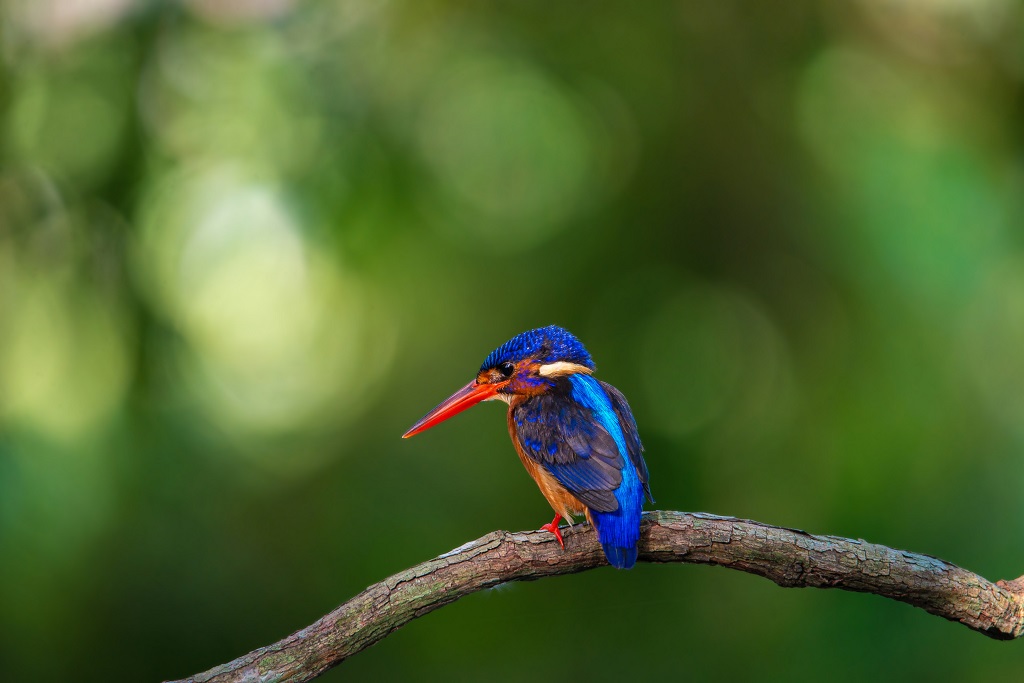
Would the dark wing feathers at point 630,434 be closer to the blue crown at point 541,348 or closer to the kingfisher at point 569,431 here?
the kingfisher at point 569,431

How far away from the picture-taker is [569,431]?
6.59 feet

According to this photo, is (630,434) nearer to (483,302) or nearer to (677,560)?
(677,560)

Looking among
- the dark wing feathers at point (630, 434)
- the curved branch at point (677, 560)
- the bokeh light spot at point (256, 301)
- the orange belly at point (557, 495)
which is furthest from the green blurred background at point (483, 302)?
the curved branch at point (677, 560)

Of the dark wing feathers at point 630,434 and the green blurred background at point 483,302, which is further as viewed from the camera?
the green blurred background at point 483,302

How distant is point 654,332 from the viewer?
3771 mm

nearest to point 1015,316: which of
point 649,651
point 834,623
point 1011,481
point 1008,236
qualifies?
point 1008,236

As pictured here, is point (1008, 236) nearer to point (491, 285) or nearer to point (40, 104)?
point (491, 285)

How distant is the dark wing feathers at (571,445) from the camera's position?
1.88m

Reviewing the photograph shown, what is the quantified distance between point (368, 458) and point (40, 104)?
180cm

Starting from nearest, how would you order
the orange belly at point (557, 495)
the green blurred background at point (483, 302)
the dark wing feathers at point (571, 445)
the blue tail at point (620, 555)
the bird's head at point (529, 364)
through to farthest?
the blue tail at point (620, 555)
the dark wing feathers at point (571, 445)
the orange belly at point (557, 495)
the bird's head at point (529, 364)
the green blurred background at point (483, 302)

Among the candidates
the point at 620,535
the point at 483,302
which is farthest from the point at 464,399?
the point at 483,302

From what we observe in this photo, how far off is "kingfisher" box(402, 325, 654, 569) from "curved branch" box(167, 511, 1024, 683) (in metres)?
0.07

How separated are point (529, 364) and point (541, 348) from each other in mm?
45

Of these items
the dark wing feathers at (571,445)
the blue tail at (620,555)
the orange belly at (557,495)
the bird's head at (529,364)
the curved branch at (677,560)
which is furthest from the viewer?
the bird's head at (529,364)
